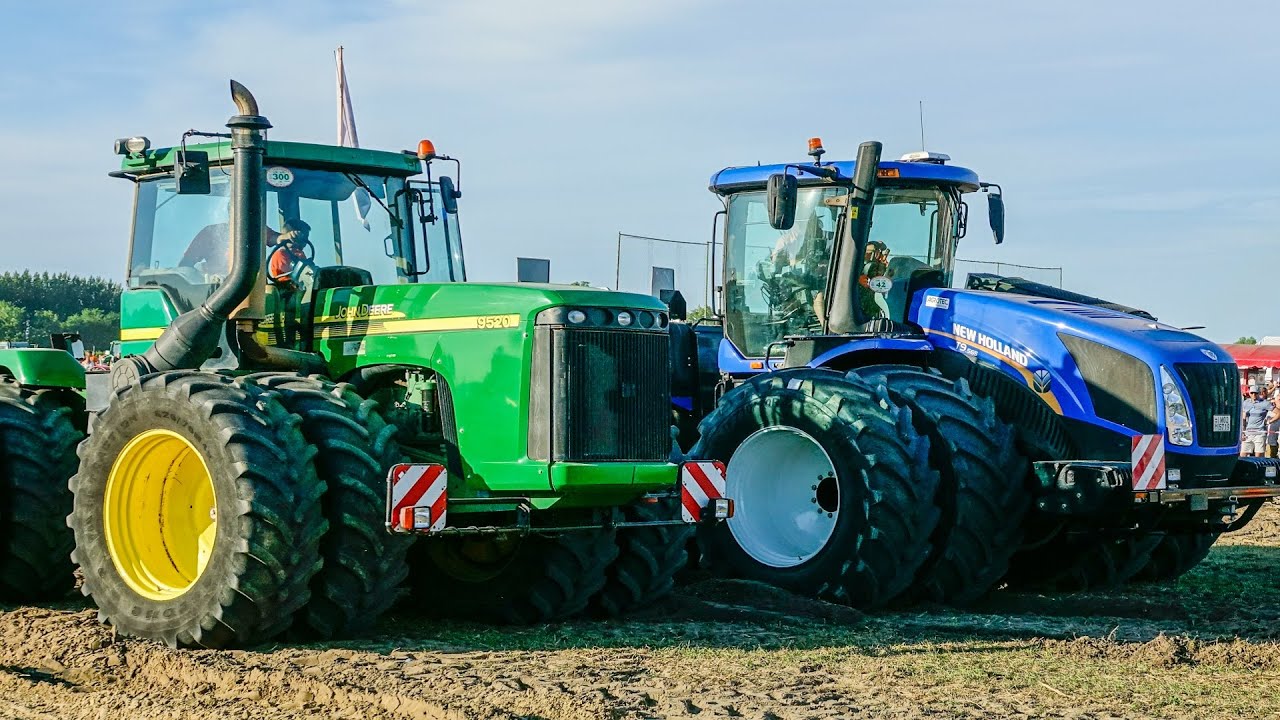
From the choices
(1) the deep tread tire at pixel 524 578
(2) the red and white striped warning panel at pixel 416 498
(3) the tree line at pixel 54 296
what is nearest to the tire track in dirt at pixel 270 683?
(2) the red and white striped warning panel at pixel 416 498

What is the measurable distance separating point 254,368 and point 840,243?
176 inches

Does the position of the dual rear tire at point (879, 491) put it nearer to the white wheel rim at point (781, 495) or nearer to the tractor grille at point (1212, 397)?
the white wheel rim at point (781, 495)

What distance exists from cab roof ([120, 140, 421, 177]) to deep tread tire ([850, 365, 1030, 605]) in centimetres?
332

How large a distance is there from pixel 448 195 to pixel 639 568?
263cm

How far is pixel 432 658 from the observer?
717cm

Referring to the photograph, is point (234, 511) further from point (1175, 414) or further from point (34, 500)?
point (1175, 414)

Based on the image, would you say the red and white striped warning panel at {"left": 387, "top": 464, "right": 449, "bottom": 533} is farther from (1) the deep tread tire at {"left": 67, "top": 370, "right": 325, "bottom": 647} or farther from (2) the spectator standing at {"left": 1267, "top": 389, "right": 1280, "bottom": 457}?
(2) the spectator standing at {"left": 1267, "top": 389, "right": 1280, "bottom": 457}

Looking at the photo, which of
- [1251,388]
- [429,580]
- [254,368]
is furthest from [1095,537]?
[1251,388]

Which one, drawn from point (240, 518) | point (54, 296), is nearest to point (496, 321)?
point (240, 518)

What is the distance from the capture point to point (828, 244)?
11250 millimetres

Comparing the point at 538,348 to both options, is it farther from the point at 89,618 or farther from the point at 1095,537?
the point at 1095,537

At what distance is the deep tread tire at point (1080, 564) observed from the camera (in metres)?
10.7

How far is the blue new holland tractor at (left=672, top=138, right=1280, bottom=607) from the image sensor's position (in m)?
9.26

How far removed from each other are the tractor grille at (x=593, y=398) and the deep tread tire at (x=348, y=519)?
2.63 feet
